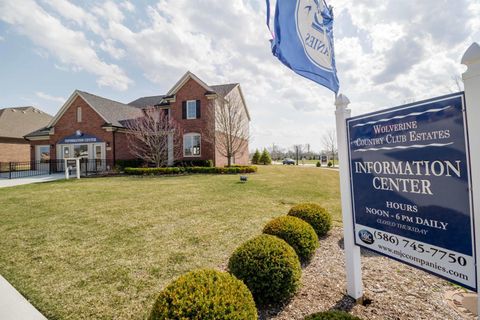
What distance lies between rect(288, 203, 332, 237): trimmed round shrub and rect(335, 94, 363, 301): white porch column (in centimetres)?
197

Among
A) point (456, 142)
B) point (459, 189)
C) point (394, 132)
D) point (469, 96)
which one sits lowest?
point (459, 189)

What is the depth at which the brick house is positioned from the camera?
21.8m

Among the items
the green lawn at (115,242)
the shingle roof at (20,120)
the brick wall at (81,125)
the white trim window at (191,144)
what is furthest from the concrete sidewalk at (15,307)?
the shingle roof at (20,120)

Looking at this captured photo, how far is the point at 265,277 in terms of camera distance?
9.30 ft

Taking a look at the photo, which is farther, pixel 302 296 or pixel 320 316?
pixel 302 296

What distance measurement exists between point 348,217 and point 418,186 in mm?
944

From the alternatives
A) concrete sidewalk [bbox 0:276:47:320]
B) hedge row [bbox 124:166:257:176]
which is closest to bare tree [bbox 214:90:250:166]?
hedge row [bbox 124:166:257:176]

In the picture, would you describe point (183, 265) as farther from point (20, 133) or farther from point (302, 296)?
point (20, 133)

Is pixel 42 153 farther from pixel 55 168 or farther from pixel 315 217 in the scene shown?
pixel 315 217

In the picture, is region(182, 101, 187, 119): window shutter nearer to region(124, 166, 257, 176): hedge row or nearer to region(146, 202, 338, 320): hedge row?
region(124, 166, 257, 176): hedge row

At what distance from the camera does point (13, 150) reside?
27.4m

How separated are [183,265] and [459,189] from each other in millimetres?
3780

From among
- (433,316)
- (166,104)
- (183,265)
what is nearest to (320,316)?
(433,316)

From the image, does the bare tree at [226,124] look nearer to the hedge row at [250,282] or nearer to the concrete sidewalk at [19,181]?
the concrete sidewalk at [19,181]
